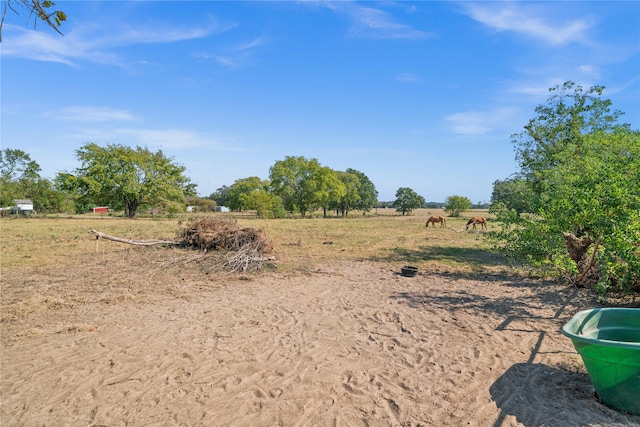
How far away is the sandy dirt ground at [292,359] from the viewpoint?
133 inches

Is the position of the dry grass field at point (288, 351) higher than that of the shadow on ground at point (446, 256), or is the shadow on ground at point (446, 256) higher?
the shadow on ground at point (446, 256)

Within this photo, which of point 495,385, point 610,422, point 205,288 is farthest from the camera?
point 205,288

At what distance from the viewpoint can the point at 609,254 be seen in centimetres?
560

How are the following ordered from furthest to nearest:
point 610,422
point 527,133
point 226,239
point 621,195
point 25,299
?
point 527,133 → point 226,239 → point 25,299 → point 621,195 → point 610,422

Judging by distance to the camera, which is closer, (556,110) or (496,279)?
(496,279)

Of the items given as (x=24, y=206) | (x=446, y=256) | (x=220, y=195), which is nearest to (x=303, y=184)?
(x=24, y=206)

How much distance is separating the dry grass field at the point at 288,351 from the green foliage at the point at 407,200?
59.7m

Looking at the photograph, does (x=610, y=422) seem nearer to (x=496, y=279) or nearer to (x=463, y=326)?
(x=463, y=326)

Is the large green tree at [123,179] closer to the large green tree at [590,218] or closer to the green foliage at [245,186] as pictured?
the green foliage at [245,186]

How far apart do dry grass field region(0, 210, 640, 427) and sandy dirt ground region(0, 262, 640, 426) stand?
21 mm

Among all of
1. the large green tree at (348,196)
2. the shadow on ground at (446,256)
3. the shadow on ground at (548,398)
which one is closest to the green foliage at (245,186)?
the large green tree at (348,196)

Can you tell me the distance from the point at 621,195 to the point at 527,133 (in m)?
9.73

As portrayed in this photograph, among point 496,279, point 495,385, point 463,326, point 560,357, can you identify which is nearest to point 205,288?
point 463,326

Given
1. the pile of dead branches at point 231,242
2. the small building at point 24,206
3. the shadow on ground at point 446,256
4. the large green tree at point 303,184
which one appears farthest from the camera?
the large green tree at point 303,184
